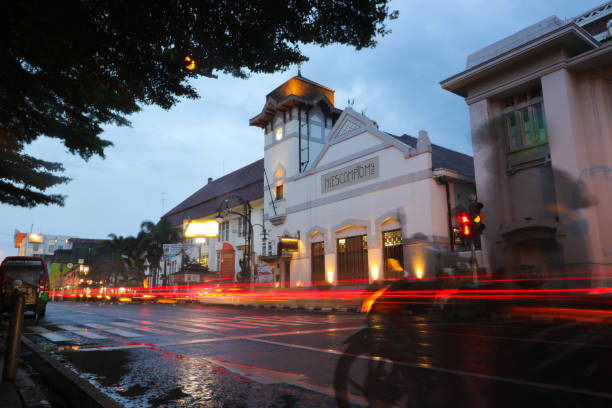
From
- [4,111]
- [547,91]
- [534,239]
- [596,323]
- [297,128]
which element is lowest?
[596,323]

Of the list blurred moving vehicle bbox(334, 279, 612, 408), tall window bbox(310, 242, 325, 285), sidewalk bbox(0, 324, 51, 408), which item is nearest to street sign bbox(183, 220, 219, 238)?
tall window bbox(310, 242, 325, 285)

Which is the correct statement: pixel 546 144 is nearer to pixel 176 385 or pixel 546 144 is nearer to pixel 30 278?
pixel 176 385

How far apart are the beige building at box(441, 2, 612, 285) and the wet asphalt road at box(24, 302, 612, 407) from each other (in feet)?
27.5

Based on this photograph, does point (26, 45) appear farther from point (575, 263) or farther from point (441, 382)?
point (575, 263)

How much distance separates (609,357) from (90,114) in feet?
36.6

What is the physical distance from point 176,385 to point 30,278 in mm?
15892

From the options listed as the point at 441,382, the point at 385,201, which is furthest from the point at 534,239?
the point at 441,382

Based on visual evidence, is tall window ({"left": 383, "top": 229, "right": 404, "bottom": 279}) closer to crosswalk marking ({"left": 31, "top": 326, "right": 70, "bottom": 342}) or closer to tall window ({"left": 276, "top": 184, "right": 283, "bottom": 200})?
tall window ({"left": 276, "top": 184, "right": 283, "bottom": 200})

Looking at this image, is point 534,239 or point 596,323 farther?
point 534,239

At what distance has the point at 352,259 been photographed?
2750cm

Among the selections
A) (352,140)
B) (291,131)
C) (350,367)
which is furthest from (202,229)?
(350,367)

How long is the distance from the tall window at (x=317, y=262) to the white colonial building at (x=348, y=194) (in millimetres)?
74

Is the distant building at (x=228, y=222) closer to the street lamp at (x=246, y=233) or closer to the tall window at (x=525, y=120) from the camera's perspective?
the street lamp at (x=246, y=233)

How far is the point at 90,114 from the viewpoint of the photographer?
9.56 metres
